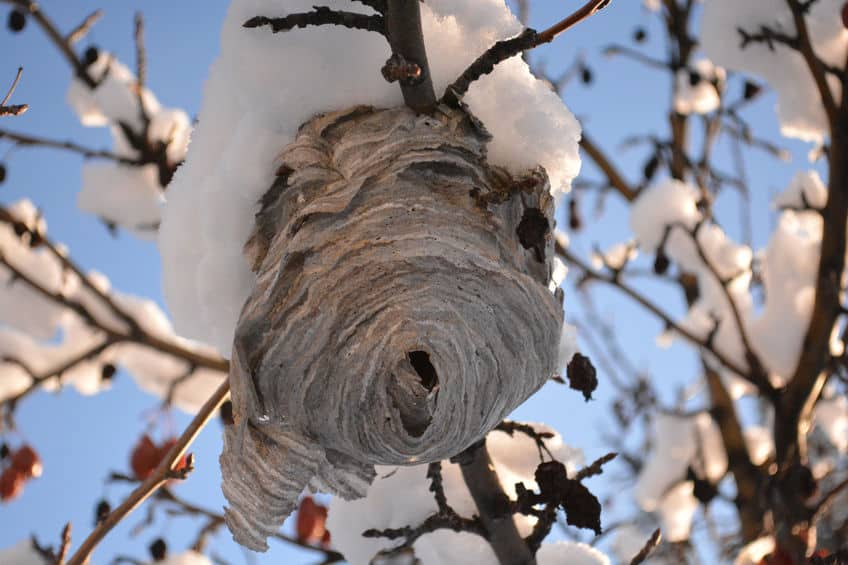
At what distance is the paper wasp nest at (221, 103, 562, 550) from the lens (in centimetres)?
125

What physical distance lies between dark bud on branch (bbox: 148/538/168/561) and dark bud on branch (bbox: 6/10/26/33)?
2296 mm

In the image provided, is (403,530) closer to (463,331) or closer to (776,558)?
(463,331)

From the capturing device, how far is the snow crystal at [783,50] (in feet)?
9.75

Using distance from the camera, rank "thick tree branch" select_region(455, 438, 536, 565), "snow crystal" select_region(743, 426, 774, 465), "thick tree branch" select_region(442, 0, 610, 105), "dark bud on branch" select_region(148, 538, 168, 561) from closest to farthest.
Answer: "thick tree branch" select_region(442, 0, 610, 105)
"thick tree branch" select_region(455, 438, 536, 565)
"dark bud on branch" select_region(148, 538, 168, 561)
"snow crystal" select_region(743, 426, 774, 465)

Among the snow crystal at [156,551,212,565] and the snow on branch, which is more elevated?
the snow on branch

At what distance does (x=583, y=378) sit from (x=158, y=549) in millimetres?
1987

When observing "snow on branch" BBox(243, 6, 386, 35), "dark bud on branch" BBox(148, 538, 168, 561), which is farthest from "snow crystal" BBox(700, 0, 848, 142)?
"dark bud on branch" BBox(148, 538, 168, 561)

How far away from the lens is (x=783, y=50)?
3.04 metres

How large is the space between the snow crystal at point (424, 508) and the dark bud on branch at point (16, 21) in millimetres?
2788

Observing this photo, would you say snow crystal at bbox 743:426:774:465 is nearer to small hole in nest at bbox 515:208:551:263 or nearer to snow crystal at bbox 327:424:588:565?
snow crystal at bbox 327:424:588:565

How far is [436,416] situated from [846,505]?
8.25m

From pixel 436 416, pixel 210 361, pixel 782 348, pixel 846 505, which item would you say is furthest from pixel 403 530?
pixel 846 505

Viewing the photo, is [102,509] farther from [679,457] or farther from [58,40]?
[679,457]

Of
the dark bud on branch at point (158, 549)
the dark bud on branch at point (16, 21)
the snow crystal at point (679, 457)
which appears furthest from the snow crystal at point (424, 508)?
the dark bud on branch at point (16, 21)
